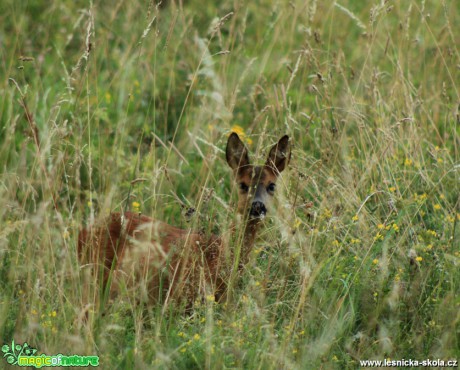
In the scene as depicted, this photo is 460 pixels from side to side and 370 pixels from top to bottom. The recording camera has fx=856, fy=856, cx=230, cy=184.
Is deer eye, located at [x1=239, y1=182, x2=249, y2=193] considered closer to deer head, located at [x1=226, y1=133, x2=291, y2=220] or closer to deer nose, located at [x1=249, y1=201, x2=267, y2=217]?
deer head, located at [x1=226, y1=133, x2=291, y2=220]

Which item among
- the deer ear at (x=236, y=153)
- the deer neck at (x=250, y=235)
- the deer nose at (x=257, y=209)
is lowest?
the deer neck at (x=250, y=235)

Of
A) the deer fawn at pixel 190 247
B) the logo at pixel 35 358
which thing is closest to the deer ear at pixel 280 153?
the deer fawn at pixel 190 247

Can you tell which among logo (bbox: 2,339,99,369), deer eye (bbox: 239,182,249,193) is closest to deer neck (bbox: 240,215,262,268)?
deer eye (bbox: 239,182,249,193)

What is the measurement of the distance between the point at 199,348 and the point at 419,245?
118 cm

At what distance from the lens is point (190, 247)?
385cm

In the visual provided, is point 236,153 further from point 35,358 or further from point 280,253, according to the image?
point 35,358

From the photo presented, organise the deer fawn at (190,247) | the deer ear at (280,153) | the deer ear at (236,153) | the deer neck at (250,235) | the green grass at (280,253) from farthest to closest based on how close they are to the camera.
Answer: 1. the deer ear at (236,153)
2. the deer neck at (250,235)
3. the deer ear at (280,153)
4. the deer fawn at (190,247)
5. the green grass at (280,253)

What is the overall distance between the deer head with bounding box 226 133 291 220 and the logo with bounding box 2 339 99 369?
5.00ft

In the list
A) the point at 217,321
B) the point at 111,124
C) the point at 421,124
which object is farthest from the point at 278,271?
the point at 111,124

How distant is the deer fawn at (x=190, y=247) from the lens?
3.96 metres

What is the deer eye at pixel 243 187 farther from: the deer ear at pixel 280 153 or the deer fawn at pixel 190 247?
the deer ear at pixel 280 153

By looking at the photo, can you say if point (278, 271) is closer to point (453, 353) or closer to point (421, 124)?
point (453, 353)

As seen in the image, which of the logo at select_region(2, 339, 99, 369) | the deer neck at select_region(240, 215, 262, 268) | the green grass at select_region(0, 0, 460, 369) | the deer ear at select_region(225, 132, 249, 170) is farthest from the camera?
the deer ear at select_region(225, 132, 249, 170)

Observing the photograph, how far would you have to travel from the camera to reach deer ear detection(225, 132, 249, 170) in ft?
16.1
